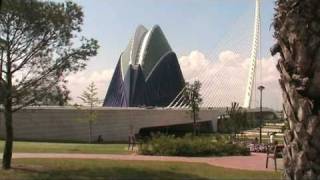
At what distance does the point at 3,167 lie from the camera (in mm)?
20031

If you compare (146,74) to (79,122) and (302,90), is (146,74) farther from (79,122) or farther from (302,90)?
(302,90)

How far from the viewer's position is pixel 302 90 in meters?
6.29

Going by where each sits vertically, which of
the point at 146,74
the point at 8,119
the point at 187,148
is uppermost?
the point at 146,74

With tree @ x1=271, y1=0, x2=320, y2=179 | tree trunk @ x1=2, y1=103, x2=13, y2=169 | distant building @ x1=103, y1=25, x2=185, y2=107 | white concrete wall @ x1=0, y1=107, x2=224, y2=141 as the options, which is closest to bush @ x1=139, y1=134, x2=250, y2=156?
tree trunk @ x1=2, y1=103, x2=13, y2=169

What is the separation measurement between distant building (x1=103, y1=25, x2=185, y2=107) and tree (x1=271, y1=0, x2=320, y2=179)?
10523 cm

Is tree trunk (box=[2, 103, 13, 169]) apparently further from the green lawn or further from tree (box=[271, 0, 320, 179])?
tree (box=[271, 0, 320, 179])

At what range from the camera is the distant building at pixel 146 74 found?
112938 millimetres

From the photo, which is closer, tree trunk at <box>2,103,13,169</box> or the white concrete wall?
tree trunk at <box>2,103,13,169</box>

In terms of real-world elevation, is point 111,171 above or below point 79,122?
below

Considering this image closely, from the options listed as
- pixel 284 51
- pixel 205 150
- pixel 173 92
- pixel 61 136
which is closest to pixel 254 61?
pixel 173 92

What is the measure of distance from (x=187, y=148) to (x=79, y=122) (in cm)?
3655

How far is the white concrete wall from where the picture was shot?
5634cm

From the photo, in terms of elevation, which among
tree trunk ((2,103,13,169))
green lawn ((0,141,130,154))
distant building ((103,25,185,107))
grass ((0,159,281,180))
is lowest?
grass ((0,159,281,180))

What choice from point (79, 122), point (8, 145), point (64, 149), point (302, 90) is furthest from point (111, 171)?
point (79, 122)
